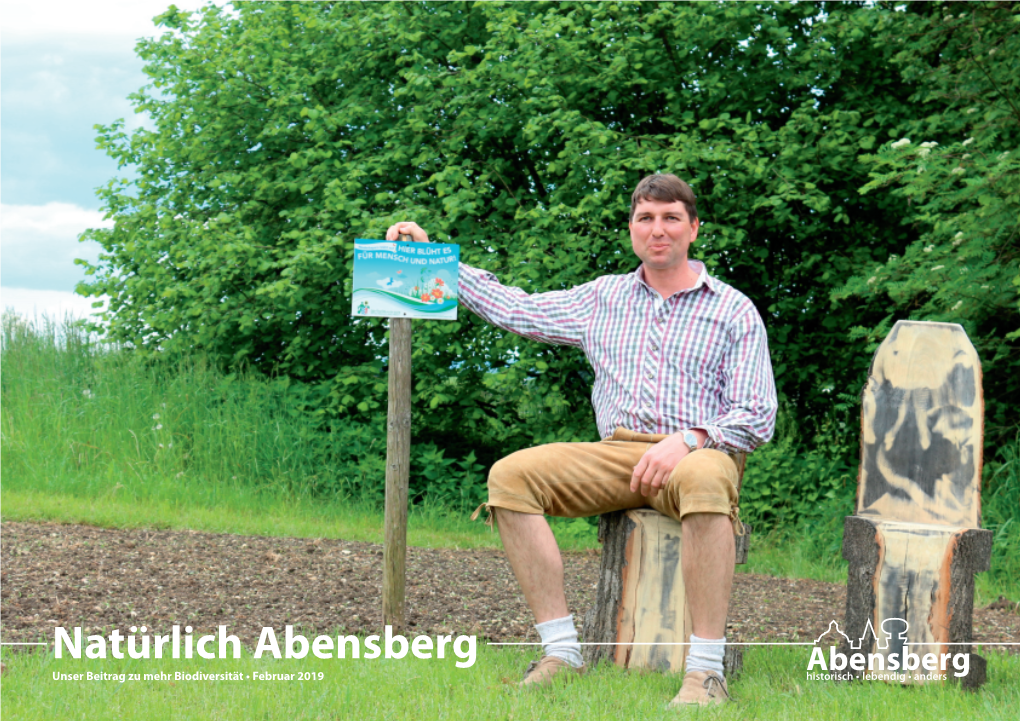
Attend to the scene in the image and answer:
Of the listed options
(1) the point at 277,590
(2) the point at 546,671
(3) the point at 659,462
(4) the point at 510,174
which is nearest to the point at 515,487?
(3) the point at 659,462

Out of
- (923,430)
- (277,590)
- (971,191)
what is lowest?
(277,590)

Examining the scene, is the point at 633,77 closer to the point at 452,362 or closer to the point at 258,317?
the point at 452,362

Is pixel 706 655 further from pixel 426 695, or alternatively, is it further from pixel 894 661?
pixel 426 695

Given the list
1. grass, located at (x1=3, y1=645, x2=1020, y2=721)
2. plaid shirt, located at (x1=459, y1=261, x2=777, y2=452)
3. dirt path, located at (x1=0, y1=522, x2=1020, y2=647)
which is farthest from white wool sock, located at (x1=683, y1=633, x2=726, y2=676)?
dirt path, located at (x1=0, y1=522, x2=1020, y2=647)

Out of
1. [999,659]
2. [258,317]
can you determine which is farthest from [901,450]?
[258,317]

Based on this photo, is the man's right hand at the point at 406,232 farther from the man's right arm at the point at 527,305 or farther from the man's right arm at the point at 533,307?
the man's right arm at the point at 533,307

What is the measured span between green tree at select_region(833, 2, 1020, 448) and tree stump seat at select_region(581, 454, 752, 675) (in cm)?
283

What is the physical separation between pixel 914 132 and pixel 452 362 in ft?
13.4

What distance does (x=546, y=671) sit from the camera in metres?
3.40

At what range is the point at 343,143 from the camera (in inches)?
325

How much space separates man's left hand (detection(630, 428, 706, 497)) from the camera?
134 inches

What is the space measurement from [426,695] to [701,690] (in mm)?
926

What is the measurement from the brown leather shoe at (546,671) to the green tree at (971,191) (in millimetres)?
3387

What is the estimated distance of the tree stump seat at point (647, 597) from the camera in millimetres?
3604
